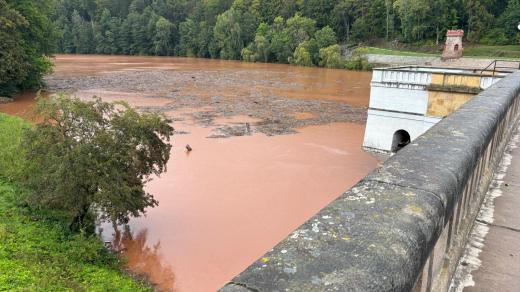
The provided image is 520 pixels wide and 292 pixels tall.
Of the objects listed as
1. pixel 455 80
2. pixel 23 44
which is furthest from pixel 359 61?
pixel 455 80

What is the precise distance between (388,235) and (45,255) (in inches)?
446

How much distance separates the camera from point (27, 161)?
12430 millimetres

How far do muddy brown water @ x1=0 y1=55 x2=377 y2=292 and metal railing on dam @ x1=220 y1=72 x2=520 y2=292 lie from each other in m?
9.59

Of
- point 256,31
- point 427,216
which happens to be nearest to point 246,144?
point 427,216

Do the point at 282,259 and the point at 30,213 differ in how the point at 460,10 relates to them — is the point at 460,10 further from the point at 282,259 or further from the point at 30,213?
the point at 282,259

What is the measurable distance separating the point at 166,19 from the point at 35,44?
2456 inches

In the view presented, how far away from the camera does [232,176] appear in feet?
62.1

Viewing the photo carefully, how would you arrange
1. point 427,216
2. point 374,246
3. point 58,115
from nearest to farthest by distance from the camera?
1. point 374,246
2. point 427,216
3. point 58,115

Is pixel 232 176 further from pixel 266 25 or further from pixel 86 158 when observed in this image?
pixel 266 25

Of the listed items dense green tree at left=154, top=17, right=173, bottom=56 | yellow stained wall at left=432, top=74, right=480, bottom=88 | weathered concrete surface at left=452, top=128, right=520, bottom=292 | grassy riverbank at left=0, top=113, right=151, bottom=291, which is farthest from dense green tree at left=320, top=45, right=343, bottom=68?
weathered concrete surface at left=452, top=128, right=520, bottom=292

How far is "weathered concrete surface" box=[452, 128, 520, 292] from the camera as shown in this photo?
2.30m

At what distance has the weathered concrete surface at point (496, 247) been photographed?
7.55 feet

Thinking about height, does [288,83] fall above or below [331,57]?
below

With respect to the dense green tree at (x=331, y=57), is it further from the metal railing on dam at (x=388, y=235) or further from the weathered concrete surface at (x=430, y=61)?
the metal railing on dam at (x=388, y=235)
